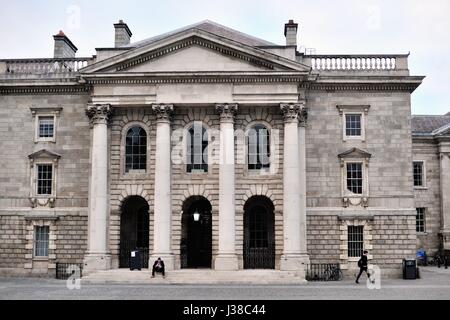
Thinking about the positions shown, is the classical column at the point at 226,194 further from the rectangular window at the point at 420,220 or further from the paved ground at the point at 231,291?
the rectangular window at the point at 420,220

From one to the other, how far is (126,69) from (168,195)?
689 centimetres

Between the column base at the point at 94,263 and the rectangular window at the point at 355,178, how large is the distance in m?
13.2

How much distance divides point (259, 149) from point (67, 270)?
11.8m

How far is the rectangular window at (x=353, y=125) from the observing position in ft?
112

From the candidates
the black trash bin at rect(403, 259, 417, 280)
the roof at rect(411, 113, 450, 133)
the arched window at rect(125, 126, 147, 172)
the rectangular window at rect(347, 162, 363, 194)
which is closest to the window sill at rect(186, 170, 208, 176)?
the arched window at rect(125, 126, 147, 172)

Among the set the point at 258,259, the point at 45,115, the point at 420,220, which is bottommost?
the point at 258,259

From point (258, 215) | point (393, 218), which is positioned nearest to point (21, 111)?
point (258, 215)

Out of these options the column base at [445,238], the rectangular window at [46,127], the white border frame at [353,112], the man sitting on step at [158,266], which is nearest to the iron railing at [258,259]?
the man sitting on step at [158,266]

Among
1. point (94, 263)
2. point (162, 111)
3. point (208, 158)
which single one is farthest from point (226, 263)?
point (162, 111)

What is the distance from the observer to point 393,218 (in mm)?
33406

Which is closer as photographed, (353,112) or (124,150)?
(124,150)

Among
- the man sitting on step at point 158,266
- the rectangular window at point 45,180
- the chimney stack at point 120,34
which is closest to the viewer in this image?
the man sitting on step at point 158,266

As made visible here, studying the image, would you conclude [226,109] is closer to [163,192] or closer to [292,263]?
[163,192]

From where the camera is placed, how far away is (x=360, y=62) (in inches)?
1369
